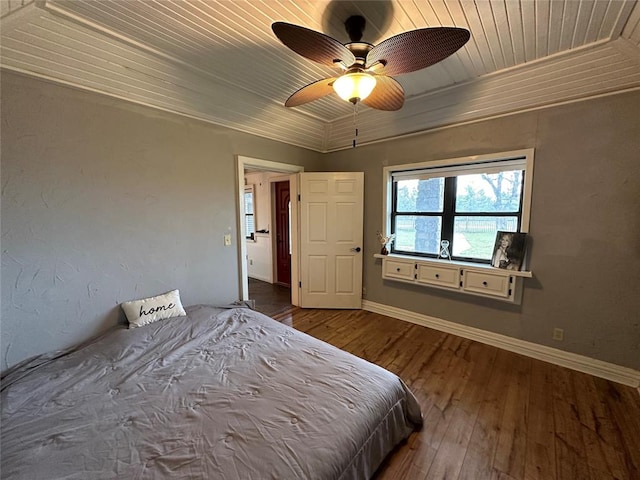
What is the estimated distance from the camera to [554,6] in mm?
1513

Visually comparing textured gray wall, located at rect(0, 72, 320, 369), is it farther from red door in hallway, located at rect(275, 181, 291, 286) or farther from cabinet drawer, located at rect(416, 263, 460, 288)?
cabinet drawer, located at rect(416, 263, 460, 288)

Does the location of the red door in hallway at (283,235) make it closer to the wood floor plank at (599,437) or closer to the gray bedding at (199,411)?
the gray bedding at (199,411)

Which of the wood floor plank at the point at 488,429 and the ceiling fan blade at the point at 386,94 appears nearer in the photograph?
the wood floor plank at the point at 488,429

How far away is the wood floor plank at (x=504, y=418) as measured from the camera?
4.75ft

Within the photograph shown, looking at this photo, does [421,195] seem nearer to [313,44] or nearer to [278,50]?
[278,50]

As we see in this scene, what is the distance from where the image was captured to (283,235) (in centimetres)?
505

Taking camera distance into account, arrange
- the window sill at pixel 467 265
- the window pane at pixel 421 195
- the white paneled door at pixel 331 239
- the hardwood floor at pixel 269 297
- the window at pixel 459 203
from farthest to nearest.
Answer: the hardwood floor at pixel 269 297 < the white paneled door at pixel 331 239 < the window pane at pixel 421 195 < the window at pixel 459 203 < the window sill at pixel 467 265

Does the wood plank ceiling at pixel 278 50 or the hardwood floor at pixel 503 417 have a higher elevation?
the wood plank ceiling at pixel 278 50

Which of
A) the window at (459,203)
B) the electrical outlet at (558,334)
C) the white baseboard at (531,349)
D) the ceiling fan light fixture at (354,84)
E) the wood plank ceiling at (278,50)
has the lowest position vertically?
the white baseboard at (531,349)

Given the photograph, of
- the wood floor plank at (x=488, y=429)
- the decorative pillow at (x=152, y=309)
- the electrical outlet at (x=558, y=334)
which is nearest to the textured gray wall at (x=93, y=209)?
the decorative pillow at (x=152, y=309)

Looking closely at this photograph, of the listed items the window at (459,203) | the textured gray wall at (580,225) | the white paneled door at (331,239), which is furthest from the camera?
the white paneled door at (331,239)

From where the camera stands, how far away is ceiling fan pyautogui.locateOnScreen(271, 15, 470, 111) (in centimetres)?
120

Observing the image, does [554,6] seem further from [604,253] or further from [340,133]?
[340,133]

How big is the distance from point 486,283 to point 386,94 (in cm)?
216
